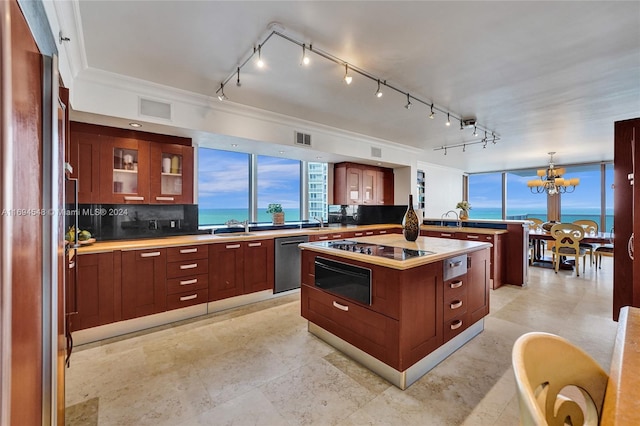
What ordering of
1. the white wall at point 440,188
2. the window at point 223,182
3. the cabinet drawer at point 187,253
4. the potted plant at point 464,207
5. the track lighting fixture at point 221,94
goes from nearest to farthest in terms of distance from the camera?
the track lighting fixture at point 221,94, the cabinet drawer at point 187,253, the window at point 223,182, the potted plant at point 464,207, the white wall at point 440,188

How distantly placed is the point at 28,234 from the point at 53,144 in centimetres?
40

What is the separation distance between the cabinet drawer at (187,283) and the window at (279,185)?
1.87 meters

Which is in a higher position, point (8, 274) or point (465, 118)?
point (465, 118)

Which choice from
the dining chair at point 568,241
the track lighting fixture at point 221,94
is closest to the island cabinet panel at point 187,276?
the track lighting fixture at point 221,94

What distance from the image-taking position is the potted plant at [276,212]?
187 inches

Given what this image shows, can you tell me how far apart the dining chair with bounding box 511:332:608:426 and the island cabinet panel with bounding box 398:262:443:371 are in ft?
3.49

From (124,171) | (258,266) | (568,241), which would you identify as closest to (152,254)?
(124,171)

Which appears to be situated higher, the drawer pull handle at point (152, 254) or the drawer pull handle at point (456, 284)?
the drawer pull handle at point (152, 254)

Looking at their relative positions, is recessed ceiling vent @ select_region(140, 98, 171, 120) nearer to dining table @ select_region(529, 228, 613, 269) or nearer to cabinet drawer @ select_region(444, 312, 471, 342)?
cabinet drawer @ select_region(444, 312, 471, 342)

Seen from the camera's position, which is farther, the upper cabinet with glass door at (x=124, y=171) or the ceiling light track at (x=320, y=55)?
the upper cabinet with glass door at (x=124, y=171)

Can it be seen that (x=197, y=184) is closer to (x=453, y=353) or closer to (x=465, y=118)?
(x=453, y=353)

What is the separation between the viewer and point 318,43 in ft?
A: 7.16

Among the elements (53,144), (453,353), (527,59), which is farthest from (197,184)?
(527,59)

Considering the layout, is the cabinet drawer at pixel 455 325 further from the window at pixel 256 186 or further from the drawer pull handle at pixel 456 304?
the window at pixel 256 186
